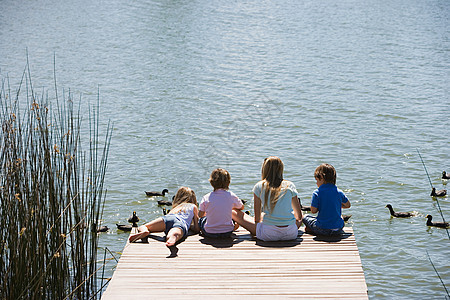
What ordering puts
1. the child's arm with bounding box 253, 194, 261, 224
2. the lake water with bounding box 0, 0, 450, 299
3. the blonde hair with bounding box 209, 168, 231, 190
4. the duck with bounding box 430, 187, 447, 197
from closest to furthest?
the child's arm with bounding box 253, 194, 261, 224 < the blonde hair with bounding box 209, 168, 231, 190 < the lake water with bounding box 0, 0, 450, 299 < the duck with bounding box 430, 187, 447, 197

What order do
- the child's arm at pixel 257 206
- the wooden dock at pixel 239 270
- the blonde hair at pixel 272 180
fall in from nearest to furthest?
the wooden dock at pixel 239 270 → the blonde hair at pixel 272 180 → the child's arm at pixel 257 206

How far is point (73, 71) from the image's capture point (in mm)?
18844

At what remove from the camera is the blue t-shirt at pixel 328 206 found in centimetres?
654

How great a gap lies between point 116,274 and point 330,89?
1210 centimetres

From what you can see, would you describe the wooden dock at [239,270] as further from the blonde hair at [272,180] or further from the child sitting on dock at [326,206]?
the blonde hair at [272,180]

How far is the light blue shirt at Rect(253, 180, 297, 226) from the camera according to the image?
6.47 meters

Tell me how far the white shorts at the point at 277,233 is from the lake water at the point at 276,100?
1.76m

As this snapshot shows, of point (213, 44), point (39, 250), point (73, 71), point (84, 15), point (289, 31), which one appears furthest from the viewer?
point (84, 15)

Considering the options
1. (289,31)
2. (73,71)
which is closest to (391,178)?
Result: (73,71)

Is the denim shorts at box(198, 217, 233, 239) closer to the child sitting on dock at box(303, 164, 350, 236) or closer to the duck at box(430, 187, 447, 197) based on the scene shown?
the child sitting on dock at box(303, 164, 350, 236)

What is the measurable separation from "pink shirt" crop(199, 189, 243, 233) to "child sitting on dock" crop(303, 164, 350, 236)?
2.81 ft

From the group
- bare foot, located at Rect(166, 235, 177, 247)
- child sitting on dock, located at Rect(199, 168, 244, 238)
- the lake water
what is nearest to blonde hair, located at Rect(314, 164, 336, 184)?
child sitting on dock, located at Rect(199, 168, 244, 238)

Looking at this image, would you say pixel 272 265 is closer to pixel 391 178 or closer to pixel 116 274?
pixel 116 274

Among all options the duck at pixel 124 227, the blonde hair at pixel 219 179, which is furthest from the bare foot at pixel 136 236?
the duck at pixel 124 227
